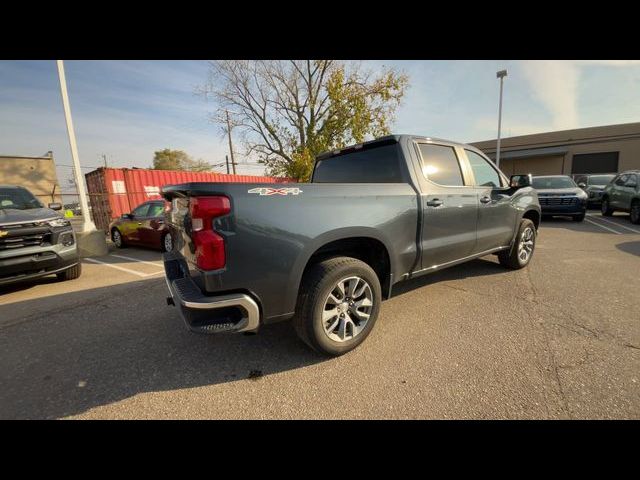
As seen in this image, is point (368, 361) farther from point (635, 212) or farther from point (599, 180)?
point (599, 180)

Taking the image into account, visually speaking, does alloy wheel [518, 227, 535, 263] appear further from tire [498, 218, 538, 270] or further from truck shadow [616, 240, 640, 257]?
truck shadow [616, 240, 640, 257]

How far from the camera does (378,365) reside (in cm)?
238

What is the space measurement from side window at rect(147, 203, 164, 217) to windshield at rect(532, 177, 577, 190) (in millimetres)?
12759

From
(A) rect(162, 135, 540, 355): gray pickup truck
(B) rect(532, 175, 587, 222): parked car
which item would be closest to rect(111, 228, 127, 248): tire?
(A) rect(162, 135, 540, 355): gray pickup truck

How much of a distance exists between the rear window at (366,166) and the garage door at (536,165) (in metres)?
33.5

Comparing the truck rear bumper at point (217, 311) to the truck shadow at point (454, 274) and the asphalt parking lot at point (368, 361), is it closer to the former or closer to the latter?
the asphalt parking lot at point (368, 361)

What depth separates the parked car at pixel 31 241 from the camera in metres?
4.06

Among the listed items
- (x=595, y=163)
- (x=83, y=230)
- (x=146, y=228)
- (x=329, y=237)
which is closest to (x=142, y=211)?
(x=146, y=228)

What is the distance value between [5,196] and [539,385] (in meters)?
7.86

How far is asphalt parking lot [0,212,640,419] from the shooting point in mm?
1943
